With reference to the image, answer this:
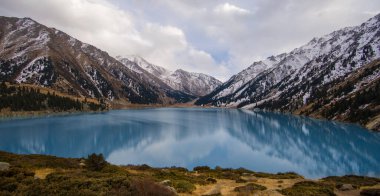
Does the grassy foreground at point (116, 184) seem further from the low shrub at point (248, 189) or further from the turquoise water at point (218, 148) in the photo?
the turquoise water at point (218, 148)

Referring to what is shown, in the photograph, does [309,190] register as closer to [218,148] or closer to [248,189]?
[248,189]

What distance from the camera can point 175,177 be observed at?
138 feet

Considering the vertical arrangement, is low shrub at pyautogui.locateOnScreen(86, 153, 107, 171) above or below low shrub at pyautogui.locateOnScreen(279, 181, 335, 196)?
above

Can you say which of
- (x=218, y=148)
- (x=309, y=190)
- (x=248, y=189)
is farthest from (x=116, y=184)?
(x=218, y=148)

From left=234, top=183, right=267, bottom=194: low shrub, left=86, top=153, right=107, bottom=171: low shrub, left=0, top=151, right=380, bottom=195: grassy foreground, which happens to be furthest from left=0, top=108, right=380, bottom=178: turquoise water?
left=234, top=183, right=267, bottom=194: low shrub

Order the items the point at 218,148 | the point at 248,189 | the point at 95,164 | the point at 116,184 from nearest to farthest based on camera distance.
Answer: the point at 116,184, the point at 248,189, the point at 95,164, the point at 218,148

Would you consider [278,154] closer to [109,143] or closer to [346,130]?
[109,143]

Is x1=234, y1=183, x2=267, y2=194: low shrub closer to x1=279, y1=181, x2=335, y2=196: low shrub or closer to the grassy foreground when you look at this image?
the grassy foreground

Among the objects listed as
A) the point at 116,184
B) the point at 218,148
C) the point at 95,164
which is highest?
the point at 116,184

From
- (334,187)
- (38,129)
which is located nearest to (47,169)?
(334,187)

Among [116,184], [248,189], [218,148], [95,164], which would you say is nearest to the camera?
[116,184]

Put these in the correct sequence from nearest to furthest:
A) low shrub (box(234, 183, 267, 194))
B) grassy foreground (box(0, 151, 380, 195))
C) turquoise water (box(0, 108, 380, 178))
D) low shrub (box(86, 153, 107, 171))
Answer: grassy foreground (box(0, 151, 380, 195)) → low shrub (box(234, 183, 267, 194)) → low shrub (box(86, 153, 107, 171)) → turquoise water (box(0, 108, 380, 178))

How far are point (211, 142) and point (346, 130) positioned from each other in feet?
234

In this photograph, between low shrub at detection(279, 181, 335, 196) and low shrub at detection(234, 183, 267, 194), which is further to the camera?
low shrub at detection(234, 183, 267, 194)
